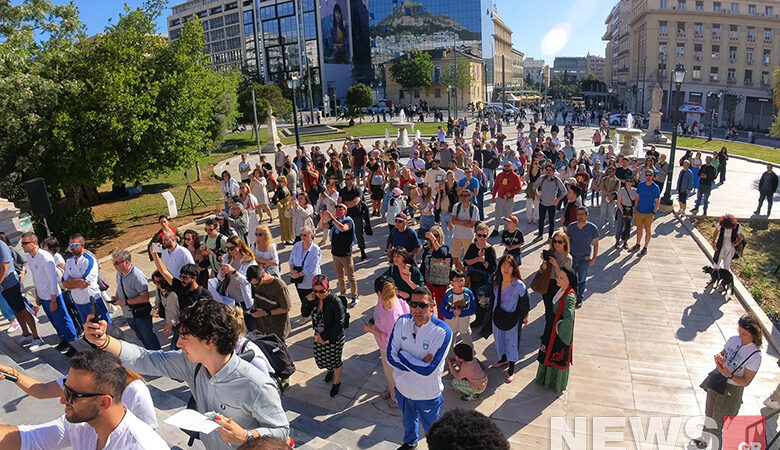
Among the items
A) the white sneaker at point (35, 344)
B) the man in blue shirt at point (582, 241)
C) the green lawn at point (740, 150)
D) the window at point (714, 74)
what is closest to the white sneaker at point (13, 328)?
the white sneaker at point (35, 344)

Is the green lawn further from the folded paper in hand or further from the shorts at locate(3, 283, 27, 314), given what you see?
the shorts at locate(3, 283, 27, 314)

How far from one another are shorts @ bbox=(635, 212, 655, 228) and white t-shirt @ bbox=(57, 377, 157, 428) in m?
10.3

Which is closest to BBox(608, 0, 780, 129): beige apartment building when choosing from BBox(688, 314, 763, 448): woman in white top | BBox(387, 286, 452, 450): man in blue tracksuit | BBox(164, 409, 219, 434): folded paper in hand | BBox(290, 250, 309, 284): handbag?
BBox(688, 314, 763, 448): woman in white top

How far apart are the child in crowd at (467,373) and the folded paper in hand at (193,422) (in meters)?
3.35

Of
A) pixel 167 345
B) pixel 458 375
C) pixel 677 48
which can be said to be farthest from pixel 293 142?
pixel 677 48

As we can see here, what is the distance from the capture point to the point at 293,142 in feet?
118

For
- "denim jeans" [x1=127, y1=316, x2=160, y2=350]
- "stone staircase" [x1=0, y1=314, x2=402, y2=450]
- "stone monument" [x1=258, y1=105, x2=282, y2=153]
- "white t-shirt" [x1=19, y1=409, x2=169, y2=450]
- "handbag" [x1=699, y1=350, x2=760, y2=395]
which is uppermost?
"stone monument" [x1=258, y1=105, x2=282, y2=153]

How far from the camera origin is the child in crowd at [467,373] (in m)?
5.39

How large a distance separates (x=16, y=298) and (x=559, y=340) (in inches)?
295

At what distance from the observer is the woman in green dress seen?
17.8ft

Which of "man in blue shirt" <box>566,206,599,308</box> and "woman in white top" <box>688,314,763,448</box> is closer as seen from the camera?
"woman in white top" <box>688,314,763,448</box>

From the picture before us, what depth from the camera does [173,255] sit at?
6730 mm

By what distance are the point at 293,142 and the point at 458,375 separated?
32473mm

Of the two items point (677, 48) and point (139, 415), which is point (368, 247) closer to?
point (139, 415)
